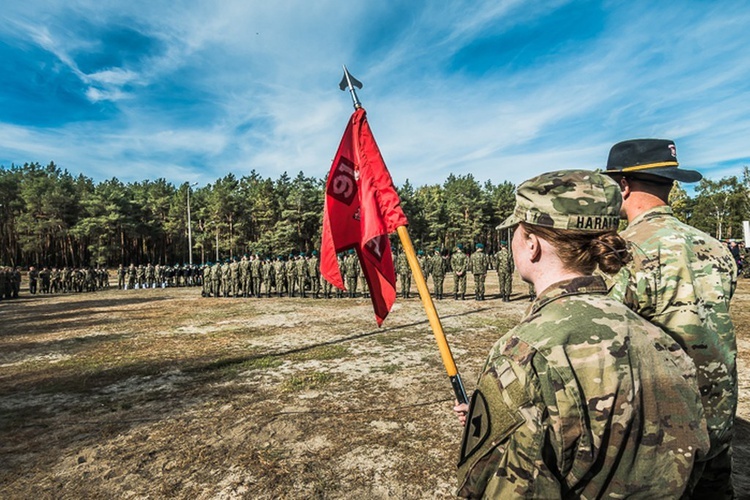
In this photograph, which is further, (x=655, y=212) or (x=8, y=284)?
(x=8, y=284)

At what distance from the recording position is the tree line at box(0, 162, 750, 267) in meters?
43.2

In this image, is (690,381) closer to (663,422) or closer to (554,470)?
(663,422)

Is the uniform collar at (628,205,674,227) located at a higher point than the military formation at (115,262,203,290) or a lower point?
higher

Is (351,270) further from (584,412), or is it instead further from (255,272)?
(584,412)

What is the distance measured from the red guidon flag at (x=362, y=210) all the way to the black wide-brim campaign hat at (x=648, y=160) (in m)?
1.38

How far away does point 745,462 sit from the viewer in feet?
10.8

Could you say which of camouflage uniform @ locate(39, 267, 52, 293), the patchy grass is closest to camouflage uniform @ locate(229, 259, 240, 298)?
the patchy grass

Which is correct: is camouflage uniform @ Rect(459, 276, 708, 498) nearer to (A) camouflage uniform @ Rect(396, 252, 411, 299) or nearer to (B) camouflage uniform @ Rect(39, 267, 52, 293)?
(A) camouflage uniform @ Rect(396, 252, 411, 299)

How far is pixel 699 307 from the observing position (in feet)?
5.99

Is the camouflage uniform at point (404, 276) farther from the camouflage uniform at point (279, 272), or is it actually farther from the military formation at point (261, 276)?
the camouflage uniform at point (279, 272)

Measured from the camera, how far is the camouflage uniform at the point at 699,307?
1.82 meters

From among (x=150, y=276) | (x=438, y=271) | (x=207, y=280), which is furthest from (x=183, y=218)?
(x=438, y=271)

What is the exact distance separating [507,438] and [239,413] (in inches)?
167

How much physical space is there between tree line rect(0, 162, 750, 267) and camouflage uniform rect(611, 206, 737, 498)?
36005mm
